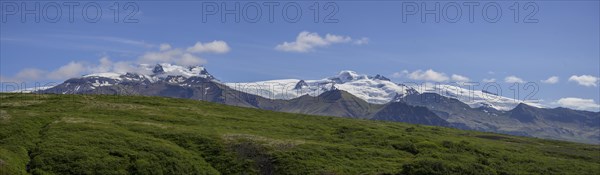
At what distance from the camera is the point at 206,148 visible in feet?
307

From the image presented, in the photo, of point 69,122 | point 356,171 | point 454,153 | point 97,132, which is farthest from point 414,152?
point 69,122

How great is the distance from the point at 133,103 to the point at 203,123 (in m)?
29.3

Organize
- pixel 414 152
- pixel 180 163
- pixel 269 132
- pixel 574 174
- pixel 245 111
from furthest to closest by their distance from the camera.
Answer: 1. pixel 245 111
2. pixel 269 132
3. pixel 414 152
4. pixel 574 174
5. pixel 180 163

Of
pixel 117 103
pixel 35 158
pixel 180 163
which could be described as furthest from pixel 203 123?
pixel 35 158

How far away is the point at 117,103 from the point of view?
135625 millimetres

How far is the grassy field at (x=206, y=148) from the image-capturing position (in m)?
81.1

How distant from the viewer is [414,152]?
4242 inches

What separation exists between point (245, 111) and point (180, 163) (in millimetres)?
75489

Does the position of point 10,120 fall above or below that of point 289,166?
above

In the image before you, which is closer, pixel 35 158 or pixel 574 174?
pixel 35 158

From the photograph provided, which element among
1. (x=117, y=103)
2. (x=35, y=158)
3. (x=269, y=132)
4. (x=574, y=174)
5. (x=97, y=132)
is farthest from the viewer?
(x=117, y=103)

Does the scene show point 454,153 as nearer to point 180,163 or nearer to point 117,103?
point 180,163

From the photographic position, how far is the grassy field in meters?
81.1

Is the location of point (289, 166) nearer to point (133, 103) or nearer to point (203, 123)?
point (203, 123)
